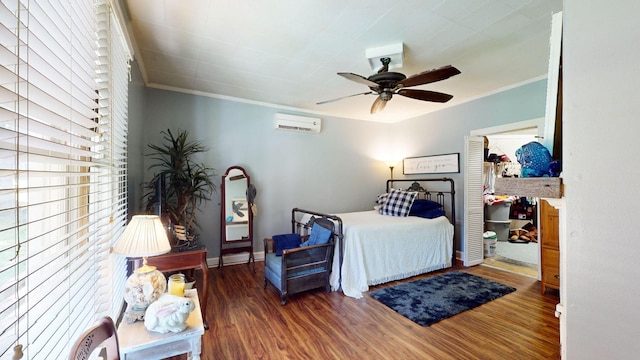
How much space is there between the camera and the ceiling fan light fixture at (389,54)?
2420mm

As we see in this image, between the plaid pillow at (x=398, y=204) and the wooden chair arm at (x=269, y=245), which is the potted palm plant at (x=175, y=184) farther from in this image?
the plaid pillow at (x=398, y=204)

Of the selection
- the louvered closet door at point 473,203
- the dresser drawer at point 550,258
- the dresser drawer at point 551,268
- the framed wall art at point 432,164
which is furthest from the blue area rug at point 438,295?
the framed wall art at point 432,164

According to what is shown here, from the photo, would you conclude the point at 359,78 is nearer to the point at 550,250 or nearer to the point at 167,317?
the point at 167,317

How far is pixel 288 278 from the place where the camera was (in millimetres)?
2682

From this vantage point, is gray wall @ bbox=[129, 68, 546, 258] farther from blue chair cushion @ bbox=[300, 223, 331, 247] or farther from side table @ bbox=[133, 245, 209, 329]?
side table @ bbox=[133, 245, 209, 329]

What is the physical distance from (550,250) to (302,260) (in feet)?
8.73

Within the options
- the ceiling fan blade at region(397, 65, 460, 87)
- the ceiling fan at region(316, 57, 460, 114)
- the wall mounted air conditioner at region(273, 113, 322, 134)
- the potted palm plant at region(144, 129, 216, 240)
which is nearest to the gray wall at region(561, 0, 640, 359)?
the ceiling fan blade at region(397, 65, 460, 87)

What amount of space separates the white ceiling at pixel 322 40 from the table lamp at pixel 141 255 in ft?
5.17

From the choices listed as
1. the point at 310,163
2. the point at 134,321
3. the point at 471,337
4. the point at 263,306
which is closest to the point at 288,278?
the point at 263,306

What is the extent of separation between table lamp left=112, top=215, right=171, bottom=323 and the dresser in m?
3.61

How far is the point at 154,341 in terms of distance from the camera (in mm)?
1268

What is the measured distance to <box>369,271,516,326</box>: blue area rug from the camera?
2498 mm

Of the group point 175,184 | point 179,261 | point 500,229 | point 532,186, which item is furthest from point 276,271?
point 500,229

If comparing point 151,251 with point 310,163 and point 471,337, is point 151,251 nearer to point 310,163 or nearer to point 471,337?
point 471,337
